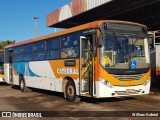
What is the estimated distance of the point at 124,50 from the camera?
12766 mm

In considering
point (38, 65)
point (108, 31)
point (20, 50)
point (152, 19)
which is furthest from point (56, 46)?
point (152, 19)

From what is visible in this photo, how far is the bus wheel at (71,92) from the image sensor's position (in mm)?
14095

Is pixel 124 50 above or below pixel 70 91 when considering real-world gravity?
above

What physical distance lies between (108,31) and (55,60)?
154 inches

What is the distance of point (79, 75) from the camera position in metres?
13.6

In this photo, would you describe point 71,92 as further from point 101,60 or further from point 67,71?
point 101,60

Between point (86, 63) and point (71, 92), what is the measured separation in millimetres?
1728

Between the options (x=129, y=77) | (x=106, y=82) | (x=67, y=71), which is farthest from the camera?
(x=67, y=71)

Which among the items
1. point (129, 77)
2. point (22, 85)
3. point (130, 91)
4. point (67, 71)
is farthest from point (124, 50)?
point (22, 85)

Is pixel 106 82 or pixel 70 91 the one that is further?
pixel 70 91

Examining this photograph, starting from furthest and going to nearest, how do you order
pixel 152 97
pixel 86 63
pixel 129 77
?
pixel 152 97
pixel 86 63
pixel 129 77

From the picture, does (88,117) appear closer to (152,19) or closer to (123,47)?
(123,47)

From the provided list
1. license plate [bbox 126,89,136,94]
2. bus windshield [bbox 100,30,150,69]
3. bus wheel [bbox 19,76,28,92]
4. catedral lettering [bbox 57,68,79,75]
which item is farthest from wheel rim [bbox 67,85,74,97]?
bus wheel [bbox 19,76,28,92]

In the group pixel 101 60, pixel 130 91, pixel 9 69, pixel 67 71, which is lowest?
pixel 130 91
